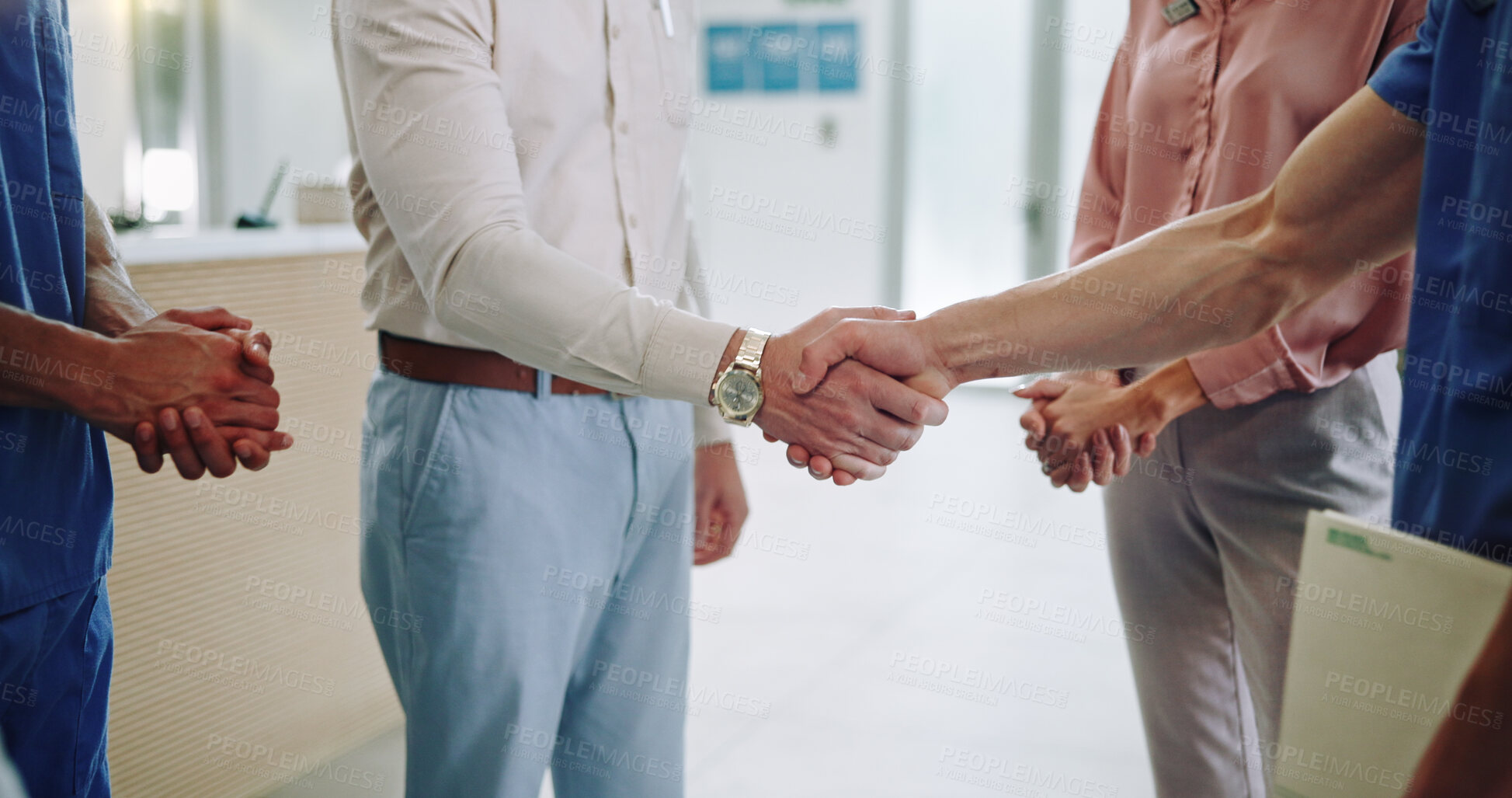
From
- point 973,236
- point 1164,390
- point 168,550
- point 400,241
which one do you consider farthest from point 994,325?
point 973,236

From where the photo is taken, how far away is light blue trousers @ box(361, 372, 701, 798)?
1259mm

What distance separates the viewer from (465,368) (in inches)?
50.8

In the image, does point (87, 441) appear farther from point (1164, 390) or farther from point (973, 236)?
point (973, 236)

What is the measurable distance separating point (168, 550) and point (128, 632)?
16 cm

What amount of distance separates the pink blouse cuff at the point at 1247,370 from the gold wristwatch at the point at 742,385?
1.82 feet

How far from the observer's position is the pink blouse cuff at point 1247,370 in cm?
137

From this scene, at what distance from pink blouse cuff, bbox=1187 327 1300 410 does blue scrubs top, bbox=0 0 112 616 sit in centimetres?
129

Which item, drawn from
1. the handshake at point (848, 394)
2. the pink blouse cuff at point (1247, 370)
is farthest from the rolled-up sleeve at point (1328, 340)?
the handshake at point (848, 394)

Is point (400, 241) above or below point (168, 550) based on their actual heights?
above

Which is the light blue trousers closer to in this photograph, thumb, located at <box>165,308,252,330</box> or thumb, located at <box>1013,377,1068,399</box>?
thumb, located at <box>165,308,252,330</box>

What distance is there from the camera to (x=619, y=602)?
56.8 inches

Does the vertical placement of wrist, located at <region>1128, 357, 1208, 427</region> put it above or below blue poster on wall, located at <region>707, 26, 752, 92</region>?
below

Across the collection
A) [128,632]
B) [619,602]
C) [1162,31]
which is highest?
[1162,31]

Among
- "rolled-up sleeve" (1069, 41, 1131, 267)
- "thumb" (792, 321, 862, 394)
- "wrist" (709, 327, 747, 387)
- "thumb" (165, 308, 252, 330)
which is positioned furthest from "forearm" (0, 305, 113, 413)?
"rolled-up sleeve" (1069, 41, 1131, 267)
